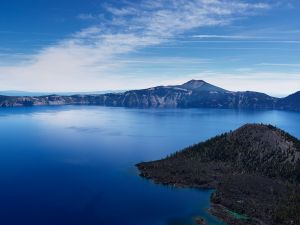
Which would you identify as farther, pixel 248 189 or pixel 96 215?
pixel 248 189

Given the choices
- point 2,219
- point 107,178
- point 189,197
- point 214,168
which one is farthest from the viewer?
point 214,168

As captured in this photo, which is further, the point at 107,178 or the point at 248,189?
the point at 107,178

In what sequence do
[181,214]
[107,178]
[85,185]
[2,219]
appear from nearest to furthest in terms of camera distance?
1. [2,219]
2. [181,214]
3. [85,185]
4. [107,178]

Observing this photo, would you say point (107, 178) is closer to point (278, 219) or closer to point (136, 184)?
point (136, 184)

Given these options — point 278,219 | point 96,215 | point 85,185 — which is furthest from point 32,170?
point 278,219

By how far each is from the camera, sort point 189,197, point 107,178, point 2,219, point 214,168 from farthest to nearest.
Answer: point 214,168 < point 107,178 < point 189,197 < point 2,219

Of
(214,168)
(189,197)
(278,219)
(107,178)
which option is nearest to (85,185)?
(107,178)

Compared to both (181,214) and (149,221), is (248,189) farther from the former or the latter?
(149,221)

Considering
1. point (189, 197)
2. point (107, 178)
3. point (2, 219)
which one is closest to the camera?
point (2, 219)
